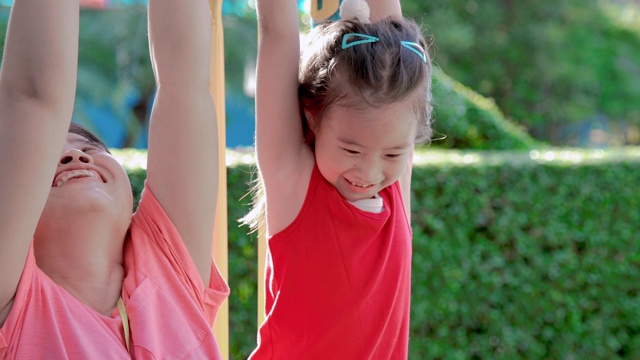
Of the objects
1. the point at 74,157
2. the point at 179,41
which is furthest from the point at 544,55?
the point at 74,157

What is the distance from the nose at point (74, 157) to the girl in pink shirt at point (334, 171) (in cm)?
40

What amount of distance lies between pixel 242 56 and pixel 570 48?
7.89 metres

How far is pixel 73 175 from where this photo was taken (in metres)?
1.72

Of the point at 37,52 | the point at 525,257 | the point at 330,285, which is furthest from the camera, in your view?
the point at 525,257

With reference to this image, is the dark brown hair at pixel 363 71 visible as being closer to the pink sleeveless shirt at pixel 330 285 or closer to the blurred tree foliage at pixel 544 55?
the pink sleeveless shirt at pixel 330 285

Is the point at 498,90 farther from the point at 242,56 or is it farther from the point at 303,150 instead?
the point at 303,150

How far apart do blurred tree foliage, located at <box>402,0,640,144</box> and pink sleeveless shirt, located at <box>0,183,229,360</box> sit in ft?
56.9

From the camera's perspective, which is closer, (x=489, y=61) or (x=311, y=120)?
(x=311, y=120)

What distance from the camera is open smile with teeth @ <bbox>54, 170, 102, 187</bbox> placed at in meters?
1.70

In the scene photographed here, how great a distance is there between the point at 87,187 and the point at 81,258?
5.2 inches

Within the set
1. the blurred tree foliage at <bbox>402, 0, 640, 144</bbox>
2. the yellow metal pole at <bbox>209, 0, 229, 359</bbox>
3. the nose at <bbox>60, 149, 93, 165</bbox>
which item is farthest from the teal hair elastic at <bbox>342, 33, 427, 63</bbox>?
the blurred tree foliage at <bbox>402, 0, 640, 144</bbox>

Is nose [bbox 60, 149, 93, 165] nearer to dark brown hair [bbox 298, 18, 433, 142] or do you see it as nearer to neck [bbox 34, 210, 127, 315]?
neck [bbox 34, 210, 127, 315]

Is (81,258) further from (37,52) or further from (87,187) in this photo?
(37,52)

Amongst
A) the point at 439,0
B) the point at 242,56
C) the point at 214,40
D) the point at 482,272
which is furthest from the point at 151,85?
the point at 214,40
